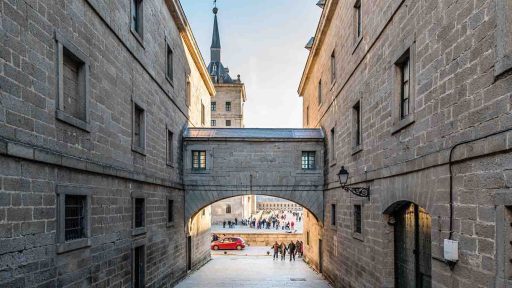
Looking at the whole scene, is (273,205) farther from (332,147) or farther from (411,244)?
(411,244)

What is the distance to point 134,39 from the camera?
1170 centimetres

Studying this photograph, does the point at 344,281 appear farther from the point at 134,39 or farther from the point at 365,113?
the point at 134,39

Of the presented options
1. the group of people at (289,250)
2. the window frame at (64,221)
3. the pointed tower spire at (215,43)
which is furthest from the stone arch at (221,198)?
the pointed tower spire at (215,43)

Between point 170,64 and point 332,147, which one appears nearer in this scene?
point 170,64

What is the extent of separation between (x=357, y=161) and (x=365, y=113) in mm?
1729

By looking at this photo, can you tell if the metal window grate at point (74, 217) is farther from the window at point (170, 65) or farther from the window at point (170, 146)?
the window at point (170, 65)

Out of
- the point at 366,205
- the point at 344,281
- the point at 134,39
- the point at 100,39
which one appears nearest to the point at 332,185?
the point at 344,281

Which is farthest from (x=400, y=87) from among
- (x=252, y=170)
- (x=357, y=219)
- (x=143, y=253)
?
(x=252, y=170)

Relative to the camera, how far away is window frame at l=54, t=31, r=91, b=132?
7293 millimetres

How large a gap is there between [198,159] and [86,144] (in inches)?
413

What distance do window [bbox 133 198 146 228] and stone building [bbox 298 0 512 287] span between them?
21.3ft

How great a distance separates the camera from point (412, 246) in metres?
8.45

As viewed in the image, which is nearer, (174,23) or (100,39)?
(100,39)

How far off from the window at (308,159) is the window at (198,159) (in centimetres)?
465
